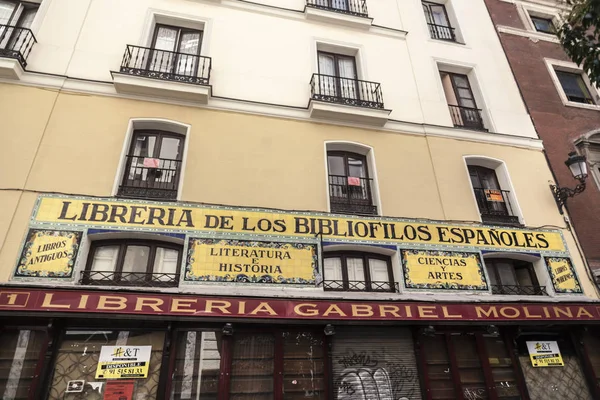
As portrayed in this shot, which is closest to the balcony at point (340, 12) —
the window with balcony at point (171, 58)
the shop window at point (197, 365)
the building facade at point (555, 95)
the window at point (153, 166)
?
the window with balcony at point (171, 58)

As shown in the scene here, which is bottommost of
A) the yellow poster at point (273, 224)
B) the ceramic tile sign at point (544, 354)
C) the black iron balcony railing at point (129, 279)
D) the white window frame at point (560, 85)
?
the ceramic tile sign at point (544, 354)

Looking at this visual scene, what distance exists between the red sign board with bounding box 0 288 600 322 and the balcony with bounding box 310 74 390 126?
15.2 ft

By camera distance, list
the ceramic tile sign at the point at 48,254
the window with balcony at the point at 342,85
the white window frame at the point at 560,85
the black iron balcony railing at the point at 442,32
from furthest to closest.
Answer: the black iron balcony railing at the point at 442,32, the white window frame at the point at 560,85, the window with balcony at the point at 342,85, the ceramic tile sign at the point at 48,254

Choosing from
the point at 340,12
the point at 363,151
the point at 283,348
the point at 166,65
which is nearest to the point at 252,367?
the point at 283,348

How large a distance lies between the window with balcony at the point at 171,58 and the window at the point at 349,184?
3.59 m

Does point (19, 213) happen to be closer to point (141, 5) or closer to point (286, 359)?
point (286, 359)

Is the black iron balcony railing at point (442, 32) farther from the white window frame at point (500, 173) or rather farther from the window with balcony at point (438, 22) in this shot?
the white window frame at point (500, 173)

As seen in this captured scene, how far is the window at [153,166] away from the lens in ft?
23.7

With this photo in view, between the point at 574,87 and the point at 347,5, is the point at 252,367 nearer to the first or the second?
the point at 347,5

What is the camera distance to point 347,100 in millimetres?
9148

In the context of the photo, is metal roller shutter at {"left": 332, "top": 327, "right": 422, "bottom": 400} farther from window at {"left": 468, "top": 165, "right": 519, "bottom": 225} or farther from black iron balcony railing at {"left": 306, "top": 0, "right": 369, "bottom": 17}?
black iron balcony railing at {"left": 306, "top": 0, "right": 369, "bottom": 17}

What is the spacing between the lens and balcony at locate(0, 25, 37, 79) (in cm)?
712

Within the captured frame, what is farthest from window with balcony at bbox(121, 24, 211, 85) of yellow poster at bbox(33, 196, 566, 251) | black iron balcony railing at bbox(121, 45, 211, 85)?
yellow poster at bbox(33, 196, 566, 251)

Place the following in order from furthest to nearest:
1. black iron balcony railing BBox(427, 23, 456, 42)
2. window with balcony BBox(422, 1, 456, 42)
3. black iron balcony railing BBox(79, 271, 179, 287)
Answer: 1. window with balcony BBox(422, 1, 456, 42)
2. black iron balcony railing BBox(427, 23, 456, 42)
3. black iron balcony railing BBox(79, 271, 179, 287)
